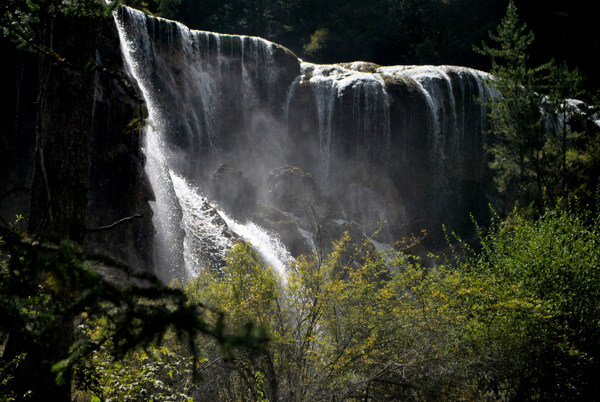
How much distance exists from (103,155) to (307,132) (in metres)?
Answer: 12.6

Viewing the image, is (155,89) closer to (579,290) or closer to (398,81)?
(398,81)

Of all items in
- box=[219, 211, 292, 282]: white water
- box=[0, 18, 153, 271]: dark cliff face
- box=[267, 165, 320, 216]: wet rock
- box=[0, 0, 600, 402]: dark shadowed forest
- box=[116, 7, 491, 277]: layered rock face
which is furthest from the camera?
box=[267, 165, 320, 216]: wet rock

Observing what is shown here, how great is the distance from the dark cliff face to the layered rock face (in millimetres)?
4261

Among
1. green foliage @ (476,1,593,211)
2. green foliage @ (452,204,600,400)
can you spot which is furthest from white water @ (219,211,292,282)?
green foliage @ (476,1,593,211)

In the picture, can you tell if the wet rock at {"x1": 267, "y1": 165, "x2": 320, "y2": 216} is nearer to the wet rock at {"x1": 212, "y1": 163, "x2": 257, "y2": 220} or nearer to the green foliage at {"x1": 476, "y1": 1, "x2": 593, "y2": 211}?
the wet rock at {"x1": 212, "y1": 163, "x2": 257, "y2": 220}

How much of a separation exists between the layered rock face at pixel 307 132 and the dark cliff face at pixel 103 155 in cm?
426

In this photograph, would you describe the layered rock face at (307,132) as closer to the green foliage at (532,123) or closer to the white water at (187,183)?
the white water at (187,183)

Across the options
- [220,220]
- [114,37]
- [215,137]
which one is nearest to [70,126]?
[114,37]

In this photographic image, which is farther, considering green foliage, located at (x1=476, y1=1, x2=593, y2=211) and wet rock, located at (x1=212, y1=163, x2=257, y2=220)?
green foliage, located at (x1=476, y1=1, x2=593, y2=211)

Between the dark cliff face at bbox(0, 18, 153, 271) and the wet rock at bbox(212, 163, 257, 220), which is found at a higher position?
the dark cliff face at bbox(0, 18, 153, 271)

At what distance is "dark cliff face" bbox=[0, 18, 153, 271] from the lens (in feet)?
33.8

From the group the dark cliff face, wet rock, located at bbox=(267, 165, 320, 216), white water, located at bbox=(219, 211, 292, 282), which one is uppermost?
the dark cliff face

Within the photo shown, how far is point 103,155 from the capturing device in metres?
10.4

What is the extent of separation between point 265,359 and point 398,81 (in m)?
18.6
